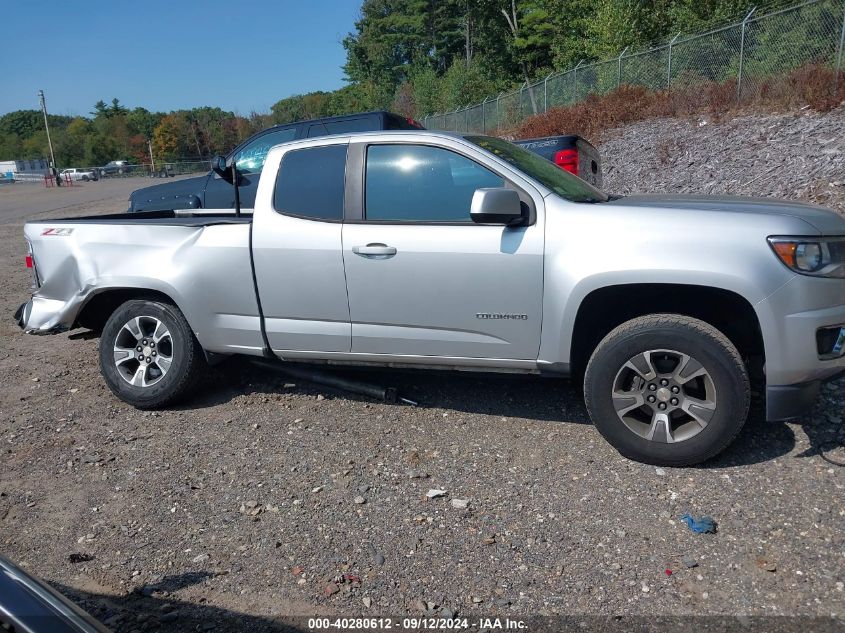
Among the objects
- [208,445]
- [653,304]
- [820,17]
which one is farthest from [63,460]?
[820,17]

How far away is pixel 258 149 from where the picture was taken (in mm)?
9398

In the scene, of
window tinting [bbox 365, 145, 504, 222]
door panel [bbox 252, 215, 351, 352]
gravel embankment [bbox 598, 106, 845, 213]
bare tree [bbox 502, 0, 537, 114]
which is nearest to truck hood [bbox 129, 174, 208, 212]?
door panel [bbox 252, 215, 351, 352]

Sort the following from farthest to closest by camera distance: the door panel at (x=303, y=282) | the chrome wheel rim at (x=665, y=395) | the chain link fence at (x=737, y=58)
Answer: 1. the chain link fence at (x=737, y=58)
2. the door panel at (x=303, y=282)
3. the chrome wheel rim at (x=665, y=395)

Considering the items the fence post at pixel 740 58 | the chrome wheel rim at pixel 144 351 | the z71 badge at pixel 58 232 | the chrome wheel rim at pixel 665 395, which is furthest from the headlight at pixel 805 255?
the fence post at pixel 740 58

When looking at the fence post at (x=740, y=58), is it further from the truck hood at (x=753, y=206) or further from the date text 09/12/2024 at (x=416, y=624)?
the date text 09/12/2024 at (x=416, y=624)

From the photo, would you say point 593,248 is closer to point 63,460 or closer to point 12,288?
point 63,460

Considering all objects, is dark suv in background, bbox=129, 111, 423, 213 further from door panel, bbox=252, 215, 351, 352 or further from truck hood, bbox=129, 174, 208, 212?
door panel, bbox=252, 215, 351, 352

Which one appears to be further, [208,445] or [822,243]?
[208,445]

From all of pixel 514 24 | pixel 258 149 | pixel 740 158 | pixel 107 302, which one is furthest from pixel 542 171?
pixel 514 24

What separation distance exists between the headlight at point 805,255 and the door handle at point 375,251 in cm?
207

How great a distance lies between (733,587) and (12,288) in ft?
32.2

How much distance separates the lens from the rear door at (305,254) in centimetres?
432

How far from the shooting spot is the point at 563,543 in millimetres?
3178

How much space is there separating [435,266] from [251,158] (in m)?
6.18
